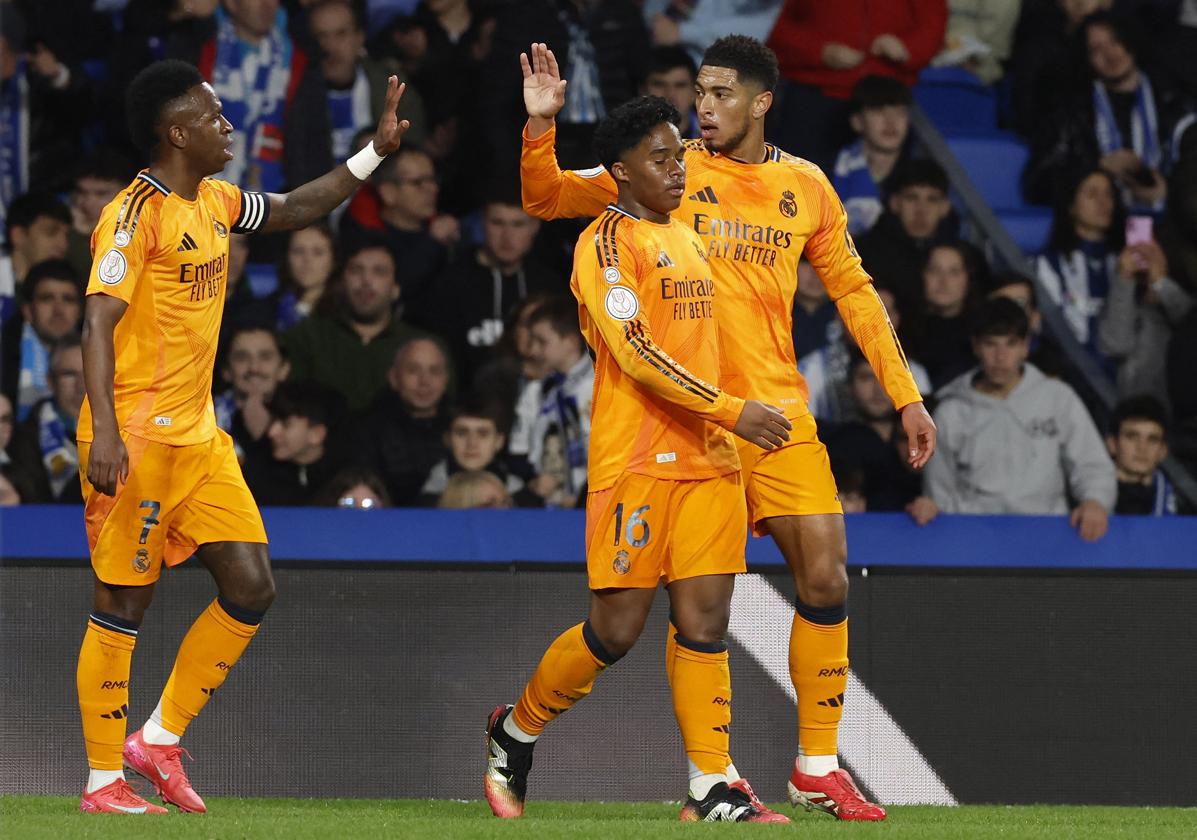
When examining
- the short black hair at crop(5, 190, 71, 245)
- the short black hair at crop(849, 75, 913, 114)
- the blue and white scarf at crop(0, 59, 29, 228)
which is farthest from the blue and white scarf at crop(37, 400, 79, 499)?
the short black hair at crop(849, 75, 913, 114)

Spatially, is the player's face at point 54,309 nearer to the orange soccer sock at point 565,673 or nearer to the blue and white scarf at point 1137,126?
the orange soccer sock at point 565,673

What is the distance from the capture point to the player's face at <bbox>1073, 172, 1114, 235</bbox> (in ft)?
31.3

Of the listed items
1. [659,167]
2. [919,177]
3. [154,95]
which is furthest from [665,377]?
[919,177]

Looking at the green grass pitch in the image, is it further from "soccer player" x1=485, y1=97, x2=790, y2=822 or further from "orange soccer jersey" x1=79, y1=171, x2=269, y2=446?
"orange soccer jersey" x1=79, y1=171, x2=269, y2=446

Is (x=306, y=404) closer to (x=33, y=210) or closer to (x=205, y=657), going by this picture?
(x=33, y=210)

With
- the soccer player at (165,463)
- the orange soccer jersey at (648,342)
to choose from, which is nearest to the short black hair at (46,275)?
the soccer player at (165,463)

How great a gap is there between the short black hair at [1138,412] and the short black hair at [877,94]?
1971 mm

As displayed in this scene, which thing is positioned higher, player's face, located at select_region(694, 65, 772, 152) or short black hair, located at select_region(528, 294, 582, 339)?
player's face, located at select_region(694, 65, 772, 152)

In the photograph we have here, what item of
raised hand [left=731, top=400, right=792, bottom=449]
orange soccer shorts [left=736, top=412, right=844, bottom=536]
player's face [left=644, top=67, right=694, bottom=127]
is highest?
raised hand [left=731, top=400, right=792, bottom=449]

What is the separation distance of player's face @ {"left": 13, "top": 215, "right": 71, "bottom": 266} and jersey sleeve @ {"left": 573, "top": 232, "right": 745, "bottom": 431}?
438 centimetres

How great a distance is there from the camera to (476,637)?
261 inches

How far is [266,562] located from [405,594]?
3.05 feet

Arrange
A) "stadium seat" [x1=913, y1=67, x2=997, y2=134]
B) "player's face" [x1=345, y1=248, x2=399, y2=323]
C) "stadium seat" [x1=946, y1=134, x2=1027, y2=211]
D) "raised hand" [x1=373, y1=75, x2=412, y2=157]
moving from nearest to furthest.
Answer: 1. "raised hand" [x1=373, y1=75, x2=412, y2=157]
2. "player's face" [x1=345, y1=248, x2=399, y2=323]
3. "stadium seat" [x1=946, y1=134, x2=1027, y2=211]
4. "stadium seat" [x1=913, y1=67, x2=997, y2=134]

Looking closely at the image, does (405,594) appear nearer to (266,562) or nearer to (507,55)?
(266,562)
